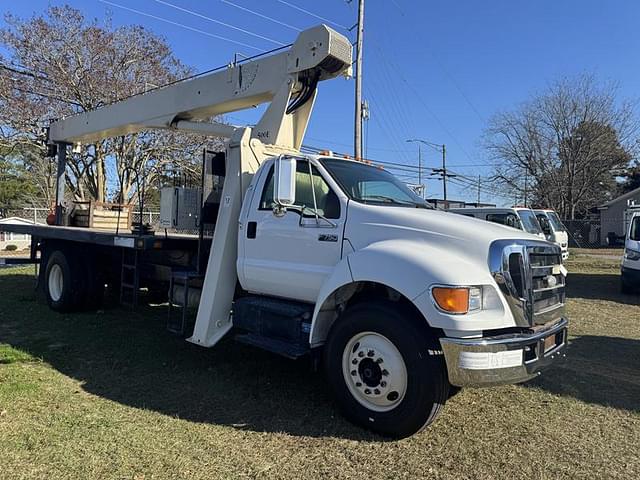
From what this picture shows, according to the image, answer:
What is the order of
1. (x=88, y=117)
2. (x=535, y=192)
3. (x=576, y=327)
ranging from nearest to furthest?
(x=576, y=327) < (x=88, y=117) < (x=535, y=192)

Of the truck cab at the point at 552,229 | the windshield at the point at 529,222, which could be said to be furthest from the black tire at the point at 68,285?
the truck cab at the point at 552,229

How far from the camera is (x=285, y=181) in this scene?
4.45 metres

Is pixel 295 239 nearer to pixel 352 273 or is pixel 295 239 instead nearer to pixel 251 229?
pixel 251 229

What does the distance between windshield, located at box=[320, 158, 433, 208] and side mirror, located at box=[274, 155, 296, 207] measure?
48cm

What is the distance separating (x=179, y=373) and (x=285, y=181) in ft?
8.08

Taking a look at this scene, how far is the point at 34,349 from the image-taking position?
20.4ft

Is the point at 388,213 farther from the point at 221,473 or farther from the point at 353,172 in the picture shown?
the point at 221,473

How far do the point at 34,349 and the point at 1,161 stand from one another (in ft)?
134

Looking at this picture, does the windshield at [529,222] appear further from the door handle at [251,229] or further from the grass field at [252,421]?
the door handle at [251,229]

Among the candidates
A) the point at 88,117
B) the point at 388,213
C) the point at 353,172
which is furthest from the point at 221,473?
the point at 88,117

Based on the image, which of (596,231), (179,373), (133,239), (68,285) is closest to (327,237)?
(179,373)

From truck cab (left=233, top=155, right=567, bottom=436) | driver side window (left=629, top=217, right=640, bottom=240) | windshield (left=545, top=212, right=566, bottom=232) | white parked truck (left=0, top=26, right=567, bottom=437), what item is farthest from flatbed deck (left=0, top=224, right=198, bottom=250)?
windshield (left=545, top=212, right=566, bottom=232)

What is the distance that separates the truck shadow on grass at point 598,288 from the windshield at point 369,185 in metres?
8.56

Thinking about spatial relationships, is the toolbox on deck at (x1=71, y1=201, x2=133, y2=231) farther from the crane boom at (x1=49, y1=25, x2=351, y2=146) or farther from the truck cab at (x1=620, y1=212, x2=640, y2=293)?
the truck cab at (x1=620, y1=212, x2=640, y2=293)
